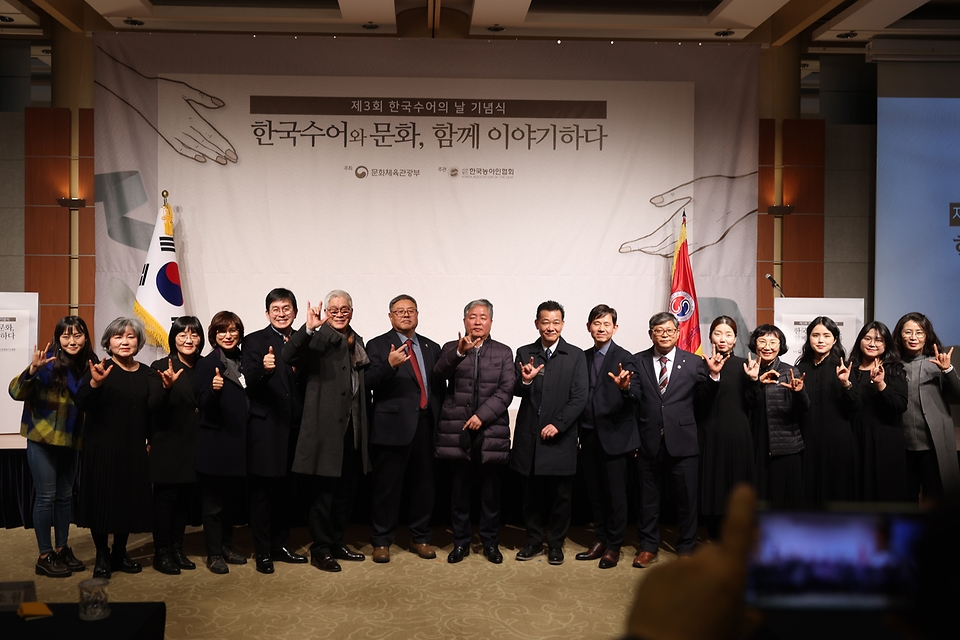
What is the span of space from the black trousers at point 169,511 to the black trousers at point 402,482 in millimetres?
1055

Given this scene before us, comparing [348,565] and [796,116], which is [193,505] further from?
[796,116]

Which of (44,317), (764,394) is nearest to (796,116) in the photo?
(764,394)

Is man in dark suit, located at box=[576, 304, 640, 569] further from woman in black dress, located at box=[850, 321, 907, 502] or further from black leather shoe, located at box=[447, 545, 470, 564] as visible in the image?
woman in black dress, located at box=[850, 321, 907, 502]

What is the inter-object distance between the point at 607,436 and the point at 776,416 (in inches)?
37.0

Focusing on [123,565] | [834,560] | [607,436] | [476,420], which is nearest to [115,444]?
[123,565]

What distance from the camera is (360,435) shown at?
14.3 ft

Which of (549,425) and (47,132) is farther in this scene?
(47,132)

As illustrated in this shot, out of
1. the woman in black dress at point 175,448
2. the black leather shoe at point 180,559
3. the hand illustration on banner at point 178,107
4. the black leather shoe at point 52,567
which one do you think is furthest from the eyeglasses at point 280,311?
the hand illustration on banner at point 178,107

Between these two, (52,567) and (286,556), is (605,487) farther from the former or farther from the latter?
(52,567)

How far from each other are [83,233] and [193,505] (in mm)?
2432

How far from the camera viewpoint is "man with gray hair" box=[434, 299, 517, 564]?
4.39 metres

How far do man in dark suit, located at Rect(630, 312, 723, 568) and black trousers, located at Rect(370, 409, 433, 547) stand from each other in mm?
1232

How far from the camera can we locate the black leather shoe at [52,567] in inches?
162

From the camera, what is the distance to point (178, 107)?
5.92 metres
